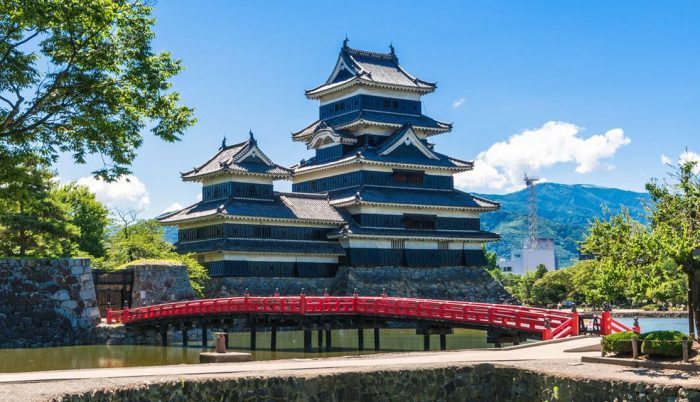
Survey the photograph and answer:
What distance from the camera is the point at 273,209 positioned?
6344 cm

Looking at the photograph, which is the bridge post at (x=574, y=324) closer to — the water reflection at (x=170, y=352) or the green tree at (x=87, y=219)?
the water reflection at (x=170, y=352)

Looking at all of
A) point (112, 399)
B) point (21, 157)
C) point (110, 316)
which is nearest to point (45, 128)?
point (21, 157)

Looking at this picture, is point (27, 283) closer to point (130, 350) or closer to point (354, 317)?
point (130, 350)

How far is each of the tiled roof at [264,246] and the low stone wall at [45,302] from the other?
13887mm

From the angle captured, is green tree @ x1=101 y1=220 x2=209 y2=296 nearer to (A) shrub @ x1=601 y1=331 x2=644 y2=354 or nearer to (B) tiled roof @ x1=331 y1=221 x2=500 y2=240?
(B) tiled roof @ x1=331 y1=221 x2=500 y2=240

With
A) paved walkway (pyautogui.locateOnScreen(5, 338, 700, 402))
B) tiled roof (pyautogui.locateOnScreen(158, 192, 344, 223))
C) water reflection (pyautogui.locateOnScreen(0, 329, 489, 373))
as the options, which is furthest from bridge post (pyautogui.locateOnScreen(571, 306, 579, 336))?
tiled roof (pyautogui.locateOnScreen(158, 192, 344, 223))

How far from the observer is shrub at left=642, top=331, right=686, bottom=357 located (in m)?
21.7

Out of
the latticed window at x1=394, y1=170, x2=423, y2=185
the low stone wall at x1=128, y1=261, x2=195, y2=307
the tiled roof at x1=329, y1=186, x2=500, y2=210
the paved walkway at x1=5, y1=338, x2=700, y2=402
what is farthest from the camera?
the latticed window at x1=394, y1=170, x2=423, y2=185

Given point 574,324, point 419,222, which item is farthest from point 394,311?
point 419,222

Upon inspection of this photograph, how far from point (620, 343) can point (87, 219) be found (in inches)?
1793

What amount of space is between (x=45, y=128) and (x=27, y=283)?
1918cm

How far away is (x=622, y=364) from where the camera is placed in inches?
884

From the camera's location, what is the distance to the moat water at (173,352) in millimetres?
36594

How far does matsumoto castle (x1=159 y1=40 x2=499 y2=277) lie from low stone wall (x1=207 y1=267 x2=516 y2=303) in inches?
26.6
